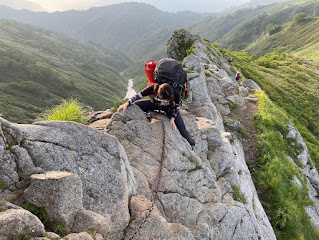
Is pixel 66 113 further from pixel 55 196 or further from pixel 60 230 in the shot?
pixel 60 230

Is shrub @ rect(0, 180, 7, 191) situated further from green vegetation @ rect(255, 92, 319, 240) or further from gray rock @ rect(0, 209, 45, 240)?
green vegetation @ rect(255, 92, 319, 240)

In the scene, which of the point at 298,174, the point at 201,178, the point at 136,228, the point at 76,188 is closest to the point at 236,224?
the point at 201,178

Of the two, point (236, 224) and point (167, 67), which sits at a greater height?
point (167, 67)

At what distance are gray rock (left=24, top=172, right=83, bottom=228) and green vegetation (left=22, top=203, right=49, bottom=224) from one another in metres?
0.07

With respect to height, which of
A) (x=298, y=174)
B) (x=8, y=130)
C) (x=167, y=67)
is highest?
(x=167, y=67)

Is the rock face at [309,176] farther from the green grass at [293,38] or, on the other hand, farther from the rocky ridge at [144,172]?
the green grass at [293,38]

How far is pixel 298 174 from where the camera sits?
19.1m

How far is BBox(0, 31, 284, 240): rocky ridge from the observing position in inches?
270

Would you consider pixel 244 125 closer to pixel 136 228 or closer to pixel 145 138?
pixel 145 138

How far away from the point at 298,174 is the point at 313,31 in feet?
589

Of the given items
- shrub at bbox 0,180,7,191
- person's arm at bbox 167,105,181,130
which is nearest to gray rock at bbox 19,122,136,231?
shrub at bbox 0,180,7,191

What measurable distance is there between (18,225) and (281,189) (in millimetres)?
17406

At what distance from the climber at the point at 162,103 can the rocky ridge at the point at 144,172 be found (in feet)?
1.50

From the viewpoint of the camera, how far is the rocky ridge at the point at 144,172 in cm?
Answer: 685
